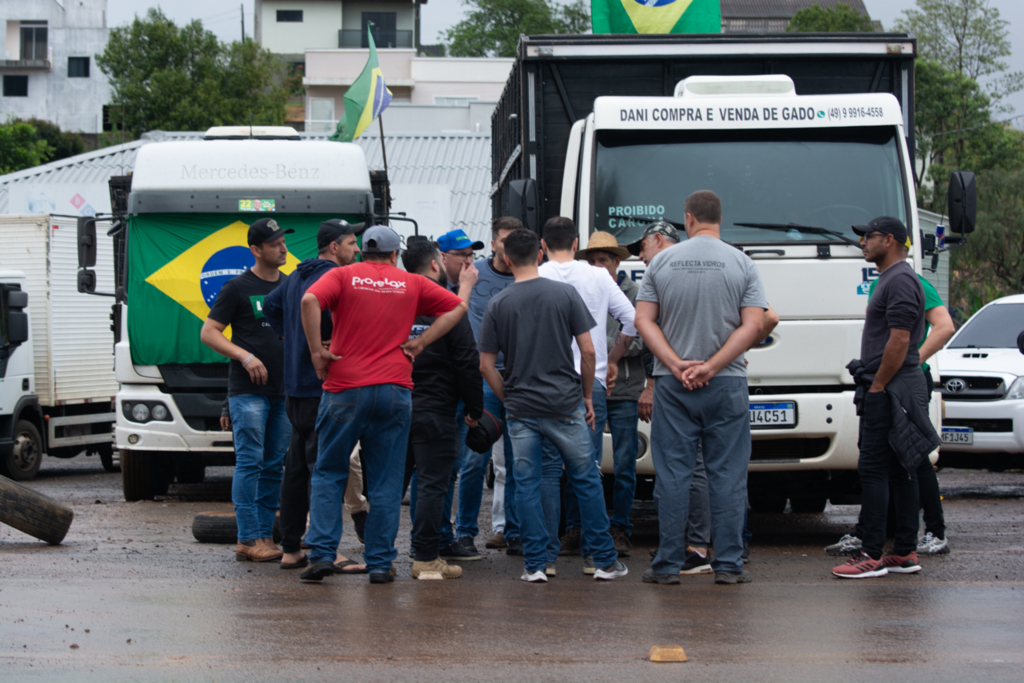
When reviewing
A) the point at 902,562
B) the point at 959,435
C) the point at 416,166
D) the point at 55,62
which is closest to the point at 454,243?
the point at 902,562

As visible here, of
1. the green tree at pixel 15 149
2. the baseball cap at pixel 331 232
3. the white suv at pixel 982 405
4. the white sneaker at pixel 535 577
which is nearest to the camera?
the white sneaker at pixel 535 577

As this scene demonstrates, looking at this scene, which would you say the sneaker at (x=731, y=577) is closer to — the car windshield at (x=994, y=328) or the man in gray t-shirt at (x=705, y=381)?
the man in gray t-shirt at (x=705, y=381)

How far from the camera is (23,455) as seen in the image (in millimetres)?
13859

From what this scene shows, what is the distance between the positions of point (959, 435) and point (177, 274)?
7.70m

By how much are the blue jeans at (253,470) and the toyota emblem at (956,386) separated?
758 cm

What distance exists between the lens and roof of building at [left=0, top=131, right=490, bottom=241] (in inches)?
1137

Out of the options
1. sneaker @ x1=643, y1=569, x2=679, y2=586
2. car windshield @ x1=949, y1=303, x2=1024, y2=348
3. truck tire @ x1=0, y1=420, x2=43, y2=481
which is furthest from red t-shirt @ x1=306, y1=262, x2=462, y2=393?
car windshield @ x1=949, y1=303, x2=1024, y2=348

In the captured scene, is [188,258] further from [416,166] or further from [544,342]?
[416,166]

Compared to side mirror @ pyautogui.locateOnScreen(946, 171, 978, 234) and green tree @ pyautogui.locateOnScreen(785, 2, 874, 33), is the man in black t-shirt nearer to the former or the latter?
side mirror @ pyautogui.locateOnScreen(946, 171, 978, 234)

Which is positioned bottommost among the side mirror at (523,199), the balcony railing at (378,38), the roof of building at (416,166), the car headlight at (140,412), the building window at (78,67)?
the car headlight at (140,412)

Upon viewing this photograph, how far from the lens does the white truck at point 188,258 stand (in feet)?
34.6

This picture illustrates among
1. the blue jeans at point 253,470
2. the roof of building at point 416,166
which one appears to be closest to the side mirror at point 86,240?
the blue jeans at point 253,470

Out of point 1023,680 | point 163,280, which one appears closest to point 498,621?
point 1023,680

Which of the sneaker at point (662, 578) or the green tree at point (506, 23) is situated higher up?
the green tree at point (506, 23)
